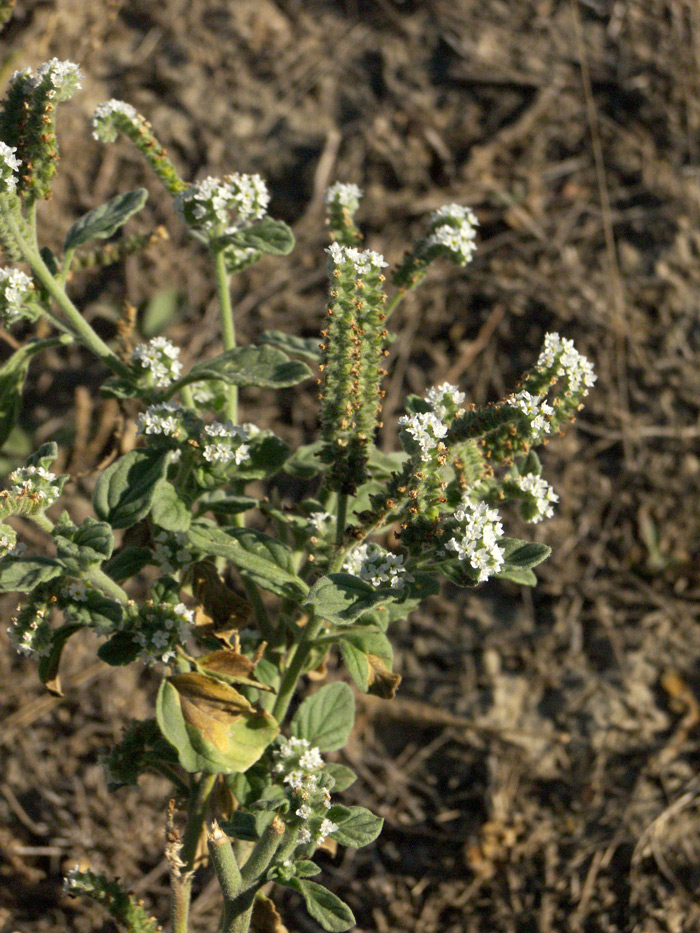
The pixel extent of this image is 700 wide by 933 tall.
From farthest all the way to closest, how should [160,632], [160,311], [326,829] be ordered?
[160,311] → [160,632] → [326,829]

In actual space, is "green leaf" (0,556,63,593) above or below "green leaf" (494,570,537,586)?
above

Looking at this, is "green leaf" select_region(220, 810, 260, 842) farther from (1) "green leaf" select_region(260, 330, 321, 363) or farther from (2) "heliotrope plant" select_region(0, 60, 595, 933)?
(1) "green leaf" select_region(260, 330, 321, 363)

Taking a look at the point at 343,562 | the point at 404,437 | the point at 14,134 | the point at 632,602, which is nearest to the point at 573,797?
the point at 632,602

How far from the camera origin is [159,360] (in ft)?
8.54

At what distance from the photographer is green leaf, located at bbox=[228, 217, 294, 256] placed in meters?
2.61

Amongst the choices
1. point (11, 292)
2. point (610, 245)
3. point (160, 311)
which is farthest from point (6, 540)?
point (610, 245)

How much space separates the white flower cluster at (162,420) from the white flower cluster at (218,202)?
563 mm

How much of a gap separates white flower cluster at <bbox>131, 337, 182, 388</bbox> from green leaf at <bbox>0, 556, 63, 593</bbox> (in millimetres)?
630

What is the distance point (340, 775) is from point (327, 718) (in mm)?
204

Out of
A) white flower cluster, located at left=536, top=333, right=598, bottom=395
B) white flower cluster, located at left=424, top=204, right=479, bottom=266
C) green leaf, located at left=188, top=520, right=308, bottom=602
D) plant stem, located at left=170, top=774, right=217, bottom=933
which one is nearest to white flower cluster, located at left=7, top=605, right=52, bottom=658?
green leaf, located at left=188, top=520, right=308, bottom=602

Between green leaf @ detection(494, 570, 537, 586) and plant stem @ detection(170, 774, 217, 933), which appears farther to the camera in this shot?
plant stem @ detection(170, 774, 217, 933)

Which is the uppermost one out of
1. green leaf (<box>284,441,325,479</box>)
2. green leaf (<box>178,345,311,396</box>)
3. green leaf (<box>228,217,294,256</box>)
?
green leaf (<box>228,217,294,256</box>)

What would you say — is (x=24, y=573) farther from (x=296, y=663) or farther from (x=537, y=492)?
(x=537, y=492)

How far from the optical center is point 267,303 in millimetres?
5277
